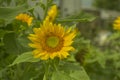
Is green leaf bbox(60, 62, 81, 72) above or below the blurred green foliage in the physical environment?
above

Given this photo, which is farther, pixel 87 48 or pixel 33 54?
pixel 87 48

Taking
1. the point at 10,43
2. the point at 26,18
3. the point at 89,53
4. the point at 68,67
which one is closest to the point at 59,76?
the point at 68,67

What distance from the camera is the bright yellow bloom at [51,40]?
74.8 inches

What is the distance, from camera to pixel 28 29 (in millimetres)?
2137

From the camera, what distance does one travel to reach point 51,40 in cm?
197

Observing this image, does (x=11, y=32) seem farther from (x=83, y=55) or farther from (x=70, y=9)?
(x=70, y=9)

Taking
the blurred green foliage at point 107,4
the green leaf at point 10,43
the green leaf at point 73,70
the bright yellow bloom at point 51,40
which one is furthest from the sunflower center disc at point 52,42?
the blurred green foliage at point 107,4

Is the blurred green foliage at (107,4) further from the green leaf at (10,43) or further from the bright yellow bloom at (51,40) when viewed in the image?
the bright yellow bloom at (51,40)

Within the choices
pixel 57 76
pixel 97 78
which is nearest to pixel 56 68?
pixel 57 76

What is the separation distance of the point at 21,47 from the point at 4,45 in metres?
0.08

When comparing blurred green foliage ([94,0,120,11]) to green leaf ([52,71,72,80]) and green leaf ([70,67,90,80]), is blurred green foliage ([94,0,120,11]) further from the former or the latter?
green leaf ([52,71,72,80])

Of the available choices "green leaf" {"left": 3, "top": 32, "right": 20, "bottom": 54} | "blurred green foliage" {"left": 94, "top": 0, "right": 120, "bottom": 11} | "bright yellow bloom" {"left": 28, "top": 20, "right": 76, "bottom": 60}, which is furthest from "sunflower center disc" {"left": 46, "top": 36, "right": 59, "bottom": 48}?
"blurred green foliage" {"left": 94, "top": 0, "right": 120, "bottom": 11}

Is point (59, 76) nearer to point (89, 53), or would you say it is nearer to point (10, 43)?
point (10, 43)

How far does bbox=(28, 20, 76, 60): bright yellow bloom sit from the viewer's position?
1.90 metres
